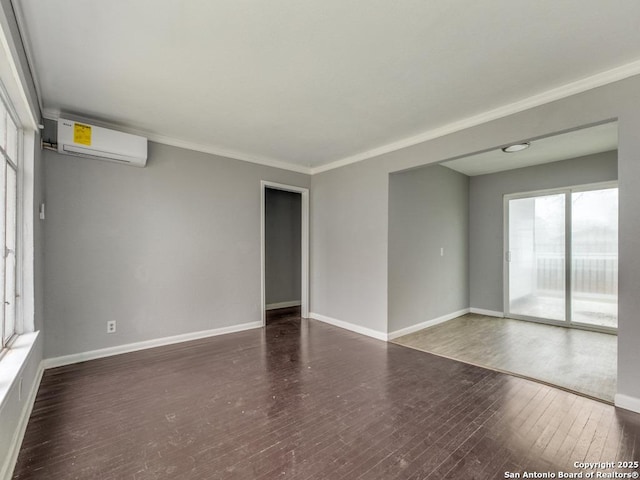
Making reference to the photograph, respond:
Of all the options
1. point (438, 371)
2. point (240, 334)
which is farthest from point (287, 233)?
point (438, 371)

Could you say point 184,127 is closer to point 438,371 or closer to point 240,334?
point 240,334

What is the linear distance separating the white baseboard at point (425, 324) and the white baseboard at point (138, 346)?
2024mm

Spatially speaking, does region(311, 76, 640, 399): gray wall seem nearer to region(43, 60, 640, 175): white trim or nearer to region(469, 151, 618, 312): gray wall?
region(43, 60, 640, 175): white trim

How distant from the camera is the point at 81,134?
3.03 metres

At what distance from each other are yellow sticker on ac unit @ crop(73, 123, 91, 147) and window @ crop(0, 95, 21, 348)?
571 millimetres

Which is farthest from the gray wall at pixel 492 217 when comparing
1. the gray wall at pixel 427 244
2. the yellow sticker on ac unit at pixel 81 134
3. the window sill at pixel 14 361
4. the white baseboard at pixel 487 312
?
the window sill at pixel 14 361

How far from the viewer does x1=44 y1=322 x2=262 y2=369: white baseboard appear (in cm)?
313

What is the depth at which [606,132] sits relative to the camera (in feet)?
11.9

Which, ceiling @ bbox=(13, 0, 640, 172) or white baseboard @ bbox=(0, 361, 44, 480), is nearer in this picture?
white baseboard @ bbox=(0, 361, 44, 480)

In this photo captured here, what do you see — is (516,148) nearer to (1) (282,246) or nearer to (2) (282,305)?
(1) (282,246)

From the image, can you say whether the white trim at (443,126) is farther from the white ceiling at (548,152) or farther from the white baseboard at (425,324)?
the white baseboard at (425,324)

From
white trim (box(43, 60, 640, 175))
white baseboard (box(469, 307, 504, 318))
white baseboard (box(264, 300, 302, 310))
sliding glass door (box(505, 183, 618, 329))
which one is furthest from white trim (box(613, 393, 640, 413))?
white baseboard (box(264, 300, 302, 310))

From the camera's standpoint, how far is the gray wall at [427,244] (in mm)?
4188

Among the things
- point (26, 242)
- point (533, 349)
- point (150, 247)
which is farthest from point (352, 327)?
point (26, 242)
